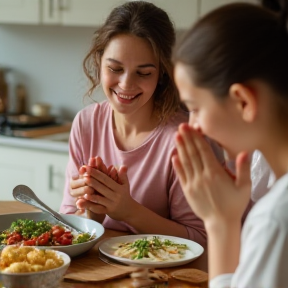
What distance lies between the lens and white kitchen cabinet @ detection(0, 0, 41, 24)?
12.4 feet

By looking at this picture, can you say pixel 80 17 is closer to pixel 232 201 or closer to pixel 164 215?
pixel 164 215

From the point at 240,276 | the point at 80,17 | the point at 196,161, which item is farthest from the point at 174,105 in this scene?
the point at 80,17

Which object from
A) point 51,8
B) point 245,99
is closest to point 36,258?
point 245,99

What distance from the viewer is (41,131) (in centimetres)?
378

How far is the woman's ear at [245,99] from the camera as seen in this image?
1.25 metres

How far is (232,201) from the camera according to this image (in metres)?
1.33

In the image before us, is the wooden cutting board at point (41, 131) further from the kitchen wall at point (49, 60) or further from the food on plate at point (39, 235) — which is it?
the food on plate at point (39, 235)

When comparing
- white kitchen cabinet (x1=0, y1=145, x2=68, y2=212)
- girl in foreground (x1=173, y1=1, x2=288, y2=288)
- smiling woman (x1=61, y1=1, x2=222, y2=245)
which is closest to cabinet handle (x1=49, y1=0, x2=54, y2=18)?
white kitchen cabinet (x1=0, y1=145, x2=68, y2=212)

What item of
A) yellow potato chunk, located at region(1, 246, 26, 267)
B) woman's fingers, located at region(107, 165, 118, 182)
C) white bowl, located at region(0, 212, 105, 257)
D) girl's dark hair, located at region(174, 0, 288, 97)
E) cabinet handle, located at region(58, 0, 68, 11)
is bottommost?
white bowl, located at region(0, 212, 105, 257)

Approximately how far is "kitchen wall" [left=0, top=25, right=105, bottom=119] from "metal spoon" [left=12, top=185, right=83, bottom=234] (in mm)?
2005

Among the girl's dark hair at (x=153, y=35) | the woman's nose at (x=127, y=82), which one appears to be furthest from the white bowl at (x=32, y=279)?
the girl's dark hair at (x=153, y=35)

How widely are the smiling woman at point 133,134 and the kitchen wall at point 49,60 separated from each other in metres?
1.67

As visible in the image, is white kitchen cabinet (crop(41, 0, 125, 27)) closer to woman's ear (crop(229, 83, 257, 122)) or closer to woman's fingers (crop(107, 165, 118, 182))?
woman's fingers (crop(107, 165, 118, 182))

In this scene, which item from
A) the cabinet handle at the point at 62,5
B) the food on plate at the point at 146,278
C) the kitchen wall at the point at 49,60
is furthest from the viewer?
the kitchen wall at the point at 49,60
